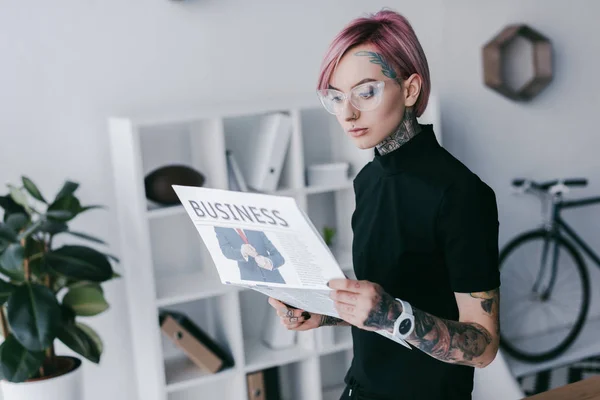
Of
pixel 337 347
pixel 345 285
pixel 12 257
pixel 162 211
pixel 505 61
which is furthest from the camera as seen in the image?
pixel 505 61

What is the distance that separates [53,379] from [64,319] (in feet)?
0.67

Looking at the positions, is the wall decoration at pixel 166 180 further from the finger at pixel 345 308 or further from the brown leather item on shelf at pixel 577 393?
the finger at pixel 345 308

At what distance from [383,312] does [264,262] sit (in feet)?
0.70

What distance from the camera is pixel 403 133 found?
1296 millimetres

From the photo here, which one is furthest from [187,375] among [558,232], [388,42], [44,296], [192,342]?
[558,232]

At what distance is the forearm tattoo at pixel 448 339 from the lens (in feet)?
3.75

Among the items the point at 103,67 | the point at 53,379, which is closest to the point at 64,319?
the point at 53,379

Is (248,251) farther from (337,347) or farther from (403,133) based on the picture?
(337,347)

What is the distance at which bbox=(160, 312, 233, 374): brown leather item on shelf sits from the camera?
2797 millimetres

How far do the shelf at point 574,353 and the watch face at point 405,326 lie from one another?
2848mm

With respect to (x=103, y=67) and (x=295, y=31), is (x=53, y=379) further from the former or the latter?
(x=295, y=31)

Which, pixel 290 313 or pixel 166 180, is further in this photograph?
pixel 166 180

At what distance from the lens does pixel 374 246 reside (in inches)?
52.1

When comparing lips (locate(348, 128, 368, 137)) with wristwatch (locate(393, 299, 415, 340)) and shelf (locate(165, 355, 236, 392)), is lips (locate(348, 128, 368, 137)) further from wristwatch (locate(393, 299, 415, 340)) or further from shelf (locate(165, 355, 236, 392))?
shelf (locate(165, 355, 236, 392))
